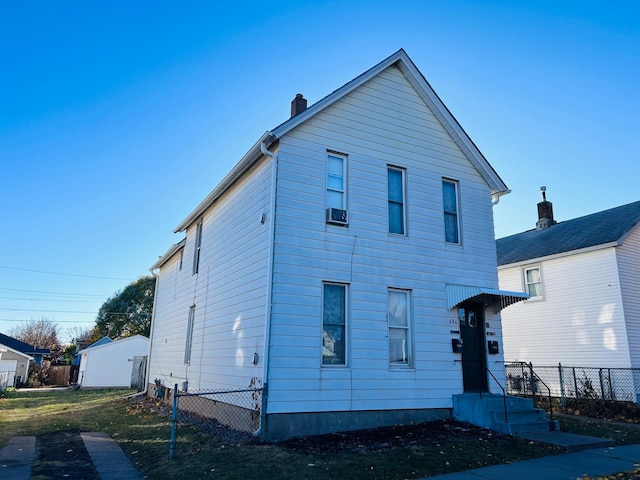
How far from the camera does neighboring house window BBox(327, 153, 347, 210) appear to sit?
986cm

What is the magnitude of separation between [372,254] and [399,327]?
177 cm

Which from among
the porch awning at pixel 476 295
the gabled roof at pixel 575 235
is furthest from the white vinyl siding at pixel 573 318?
the porch awning at pixel 476 295

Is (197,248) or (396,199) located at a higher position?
(396,199)

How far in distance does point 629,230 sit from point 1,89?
22.7 m

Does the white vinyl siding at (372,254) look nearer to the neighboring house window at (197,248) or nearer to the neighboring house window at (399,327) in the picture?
the neighboring house window at (399,327)

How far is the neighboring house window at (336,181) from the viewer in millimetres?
9856

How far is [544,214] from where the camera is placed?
882 inches

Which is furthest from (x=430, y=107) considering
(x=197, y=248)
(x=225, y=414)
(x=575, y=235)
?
(x=575, y=235)

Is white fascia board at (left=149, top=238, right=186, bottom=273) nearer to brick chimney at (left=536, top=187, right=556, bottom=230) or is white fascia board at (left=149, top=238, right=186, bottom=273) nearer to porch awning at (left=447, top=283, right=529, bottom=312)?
porch awning at (left=447, top=283, right=529, bottom=312)

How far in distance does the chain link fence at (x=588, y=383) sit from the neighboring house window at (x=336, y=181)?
852 centimetres

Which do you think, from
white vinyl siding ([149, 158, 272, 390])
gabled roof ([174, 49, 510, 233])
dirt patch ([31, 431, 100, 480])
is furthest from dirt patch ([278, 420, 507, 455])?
gabled roof ([174, 49, 510, 233])

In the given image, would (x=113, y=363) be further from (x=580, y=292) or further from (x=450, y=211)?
(x=580, y=292)

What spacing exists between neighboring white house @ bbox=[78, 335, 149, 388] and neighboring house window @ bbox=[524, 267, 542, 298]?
1019 inches

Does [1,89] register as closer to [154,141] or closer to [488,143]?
[154,141]
